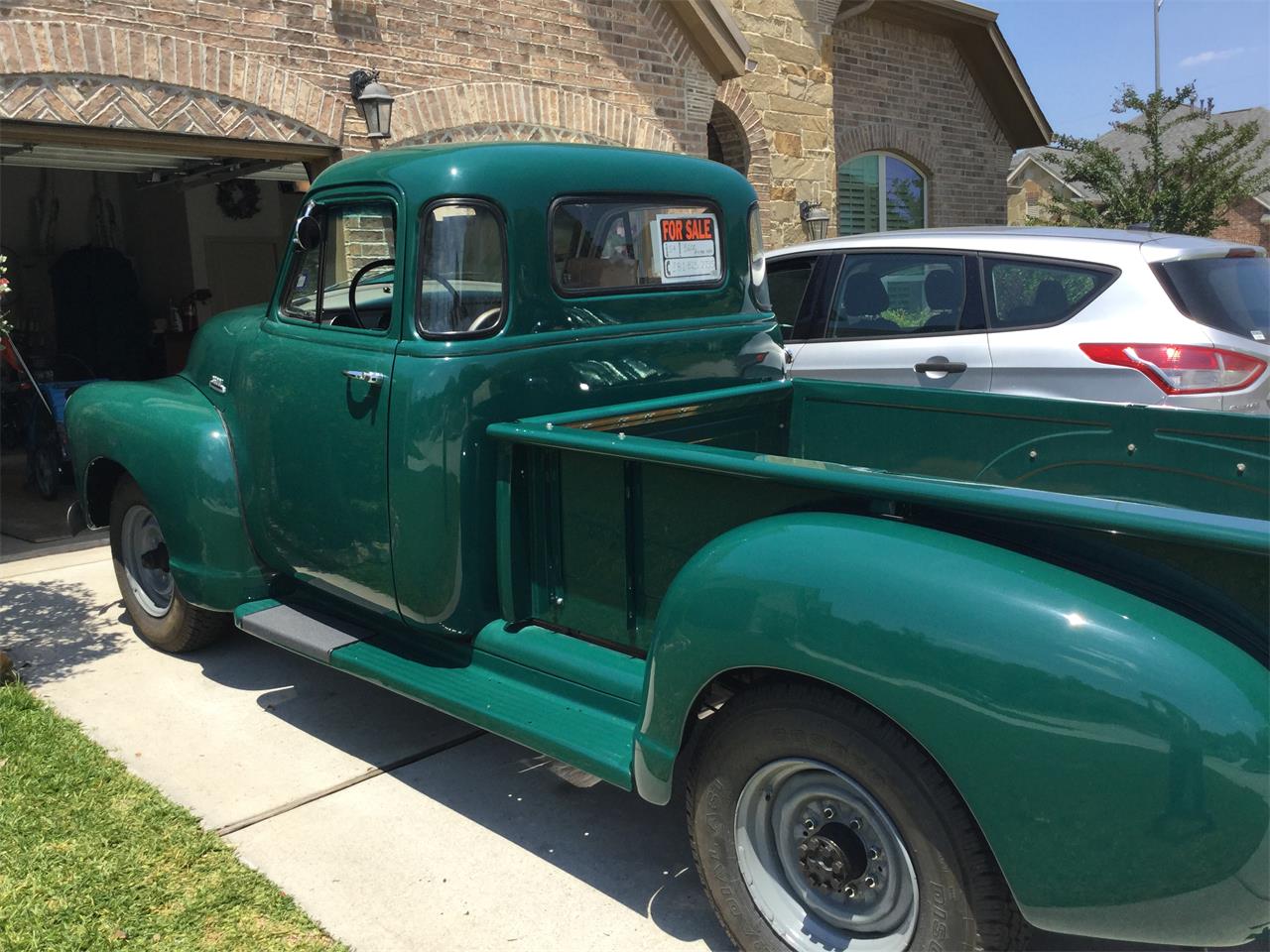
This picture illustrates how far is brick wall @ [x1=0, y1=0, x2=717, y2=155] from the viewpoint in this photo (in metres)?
6.16

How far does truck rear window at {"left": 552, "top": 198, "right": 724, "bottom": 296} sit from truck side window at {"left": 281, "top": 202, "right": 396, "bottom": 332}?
64 centimetres

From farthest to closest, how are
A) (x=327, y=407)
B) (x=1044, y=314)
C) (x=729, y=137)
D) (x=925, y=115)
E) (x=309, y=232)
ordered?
(x=925, y=115) < (x=729, y=137) < (x=1044, y=314) < (x=309, y=232) < (x=327, y=407)

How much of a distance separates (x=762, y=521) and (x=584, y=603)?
81cm

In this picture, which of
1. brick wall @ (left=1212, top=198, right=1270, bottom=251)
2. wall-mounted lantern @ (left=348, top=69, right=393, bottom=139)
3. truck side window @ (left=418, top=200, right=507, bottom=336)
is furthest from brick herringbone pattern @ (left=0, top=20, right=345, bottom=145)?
brick wall @ (left=1212, top=198, right=1270, bottom=251)

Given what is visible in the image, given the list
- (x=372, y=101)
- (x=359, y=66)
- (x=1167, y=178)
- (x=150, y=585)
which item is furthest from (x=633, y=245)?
(x=1167, y=178)

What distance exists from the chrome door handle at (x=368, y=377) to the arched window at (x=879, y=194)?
11117 millimetres

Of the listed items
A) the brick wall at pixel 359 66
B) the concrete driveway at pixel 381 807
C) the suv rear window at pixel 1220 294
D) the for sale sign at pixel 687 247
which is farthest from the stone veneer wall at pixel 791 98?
the concrete driveway at pixel 381 807

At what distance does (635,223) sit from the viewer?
3.84 m

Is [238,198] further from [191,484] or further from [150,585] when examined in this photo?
[191,484]

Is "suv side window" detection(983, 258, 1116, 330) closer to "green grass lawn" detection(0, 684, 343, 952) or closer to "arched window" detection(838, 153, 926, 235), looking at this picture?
"green grass lawn" detection(0, 684, 343, 952)

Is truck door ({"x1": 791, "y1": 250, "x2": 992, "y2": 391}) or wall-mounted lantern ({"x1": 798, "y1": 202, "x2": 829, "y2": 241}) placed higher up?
wall-mounted lantern ({"x1": 798, "y1": 202, "x2": 829, "y2": 241})

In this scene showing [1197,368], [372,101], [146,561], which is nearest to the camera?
[1197,368]

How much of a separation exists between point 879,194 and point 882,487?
42.6 ft

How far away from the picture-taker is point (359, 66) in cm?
757
